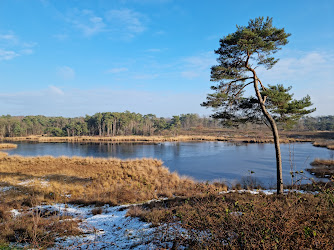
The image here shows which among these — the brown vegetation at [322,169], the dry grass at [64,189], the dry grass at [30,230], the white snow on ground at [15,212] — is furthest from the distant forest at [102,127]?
the dry grass at [30,230]

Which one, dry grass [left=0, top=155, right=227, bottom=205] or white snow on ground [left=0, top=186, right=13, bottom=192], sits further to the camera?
white snow on ground [left=0, top=186, right=13, bottom=192]

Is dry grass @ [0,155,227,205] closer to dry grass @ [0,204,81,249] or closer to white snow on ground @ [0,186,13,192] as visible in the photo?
white snow on ground @ [0,186,13,192]

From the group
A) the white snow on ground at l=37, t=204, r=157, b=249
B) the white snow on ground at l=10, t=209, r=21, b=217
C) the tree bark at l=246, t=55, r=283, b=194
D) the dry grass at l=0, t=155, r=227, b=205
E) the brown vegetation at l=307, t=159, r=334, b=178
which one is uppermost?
Result: the tree bark at l=246, t=55, r=283, b=194

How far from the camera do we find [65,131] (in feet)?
255

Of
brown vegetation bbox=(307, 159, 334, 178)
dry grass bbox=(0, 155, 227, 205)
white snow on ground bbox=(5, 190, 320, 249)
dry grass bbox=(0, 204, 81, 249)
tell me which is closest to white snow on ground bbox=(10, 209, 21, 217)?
white snow on ground bbox=(5, 190, 320, 249)

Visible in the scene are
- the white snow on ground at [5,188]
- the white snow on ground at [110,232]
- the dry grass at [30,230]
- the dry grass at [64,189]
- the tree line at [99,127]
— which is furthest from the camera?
the tree line at [99,127]

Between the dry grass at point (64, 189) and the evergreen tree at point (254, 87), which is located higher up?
the evergreen tree at point (254, 87)

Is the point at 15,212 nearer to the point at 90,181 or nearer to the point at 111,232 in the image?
the point at 111,232

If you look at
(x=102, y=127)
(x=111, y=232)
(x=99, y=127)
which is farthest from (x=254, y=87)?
(x=102, y=127)

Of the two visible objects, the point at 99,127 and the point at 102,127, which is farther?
the point at 102,127

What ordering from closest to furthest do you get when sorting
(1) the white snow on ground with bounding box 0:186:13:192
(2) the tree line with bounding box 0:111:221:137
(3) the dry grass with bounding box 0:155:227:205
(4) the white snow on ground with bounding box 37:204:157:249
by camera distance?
1. (4) the white snow on ground with bounding box 37:204:157:249
2. (3) the dry grass with bounding box 0:155:227:205
3. (1) the white snow on ground with bounding box 0:186:13:192
4. (2) the tree line with bounding box 0:111:221:137

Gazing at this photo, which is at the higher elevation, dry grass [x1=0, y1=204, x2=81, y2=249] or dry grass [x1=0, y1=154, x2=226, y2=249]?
dry grass [x1=0, y1=204, x2=81, y2=249]

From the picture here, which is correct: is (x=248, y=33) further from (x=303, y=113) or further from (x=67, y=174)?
(x=67, y=174)

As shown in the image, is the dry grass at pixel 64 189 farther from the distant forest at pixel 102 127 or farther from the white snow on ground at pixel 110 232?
the distant forest at pixel 102 127
